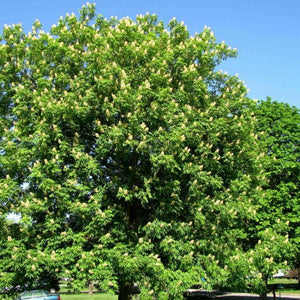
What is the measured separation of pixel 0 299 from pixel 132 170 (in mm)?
6962

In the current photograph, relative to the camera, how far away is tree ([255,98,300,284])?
2542 centimetres

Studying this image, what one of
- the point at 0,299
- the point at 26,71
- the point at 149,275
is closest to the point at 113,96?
Result: the point at 26,71

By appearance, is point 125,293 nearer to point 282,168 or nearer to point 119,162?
point 119,162

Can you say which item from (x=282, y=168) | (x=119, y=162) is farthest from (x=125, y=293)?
(x=282, y=168)

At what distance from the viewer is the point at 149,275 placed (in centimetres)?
1301

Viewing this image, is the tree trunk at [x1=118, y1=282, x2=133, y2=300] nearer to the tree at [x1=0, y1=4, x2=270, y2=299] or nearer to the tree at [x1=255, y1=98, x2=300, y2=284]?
the tree at [x1=0, y1=4, x2=270, y2=299]

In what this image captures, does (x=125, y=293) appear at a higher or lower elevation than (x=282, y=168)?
lower

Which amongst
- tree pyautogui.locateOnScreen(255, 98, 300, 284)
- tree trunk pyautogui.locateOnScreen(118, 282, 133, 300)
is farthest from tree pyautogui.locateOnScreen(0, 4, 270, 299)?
tree pyautogui.locateOnScreen(255, 98, 300, 284)

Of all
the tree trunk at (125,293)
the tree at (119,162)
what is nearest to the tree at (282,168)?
the tree at (119,162)

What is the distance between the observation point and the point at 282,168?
2636 cm

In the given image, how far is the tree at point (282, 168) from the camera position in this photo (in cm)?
2542

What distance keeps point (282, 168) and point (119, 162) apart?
16166 mm

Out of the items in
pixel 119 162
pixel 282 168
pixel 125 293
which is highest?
pixel 282 168

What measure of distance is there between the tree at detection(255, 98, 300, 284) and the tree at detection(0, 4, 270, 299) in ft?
33.6
